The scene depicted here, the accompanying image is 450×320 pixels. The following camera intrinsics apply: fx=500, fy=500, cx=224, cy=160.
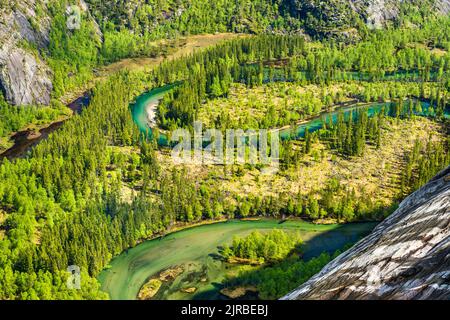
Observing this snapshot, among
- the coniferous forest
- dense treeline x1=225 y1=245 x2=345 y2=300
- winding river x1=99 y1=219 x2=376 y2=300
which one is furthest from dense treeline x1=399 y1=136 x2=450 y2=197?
dense treeline x1=225 y1=245 x2=345 y2=300

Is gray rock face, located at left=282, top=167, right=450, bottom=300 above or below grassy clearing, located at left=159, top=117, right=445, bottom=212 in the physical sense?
above

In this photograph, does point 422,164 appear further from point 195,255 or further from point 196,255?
point 195,255

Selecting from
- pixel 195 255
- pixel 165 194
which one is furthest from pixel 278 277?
pixel 165 194

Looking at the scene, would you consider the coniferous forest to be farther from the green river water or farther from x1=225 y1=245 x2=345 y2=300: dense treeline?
the green river water

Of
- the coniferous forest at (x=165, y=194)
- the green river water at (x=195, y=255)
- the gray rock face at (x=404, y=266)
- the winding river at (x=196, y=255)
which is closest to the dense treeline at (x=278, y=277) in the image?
the coniferous forest at (x=165, y=194)

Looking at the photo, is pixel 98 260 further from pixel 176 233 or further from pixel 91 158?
pixel 91 158
